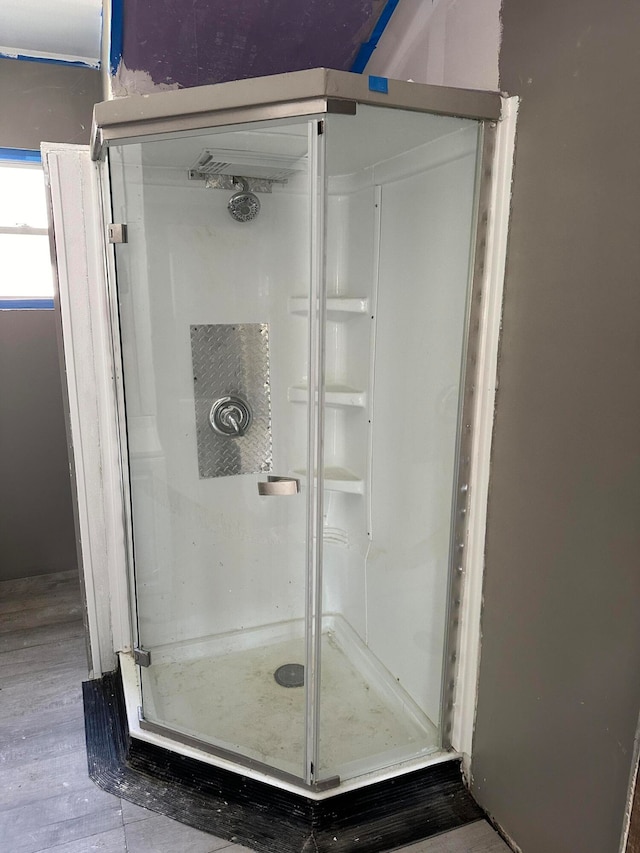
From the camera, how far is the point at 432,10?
1445 mm

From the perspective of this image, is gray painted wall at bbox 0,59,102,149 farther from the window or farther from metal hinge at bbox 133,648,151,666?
metal hinge at bbox 133,648,151,666

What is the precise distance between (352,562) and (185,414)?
28.3 inches

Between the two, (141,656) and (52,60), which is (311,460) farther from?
(52,60)

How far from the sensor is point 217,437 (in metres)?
1.95

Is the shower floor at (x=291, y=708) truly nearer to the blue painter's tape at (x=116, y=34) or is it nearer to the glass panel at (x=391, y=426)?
the glass panel at (x=391, y=426)

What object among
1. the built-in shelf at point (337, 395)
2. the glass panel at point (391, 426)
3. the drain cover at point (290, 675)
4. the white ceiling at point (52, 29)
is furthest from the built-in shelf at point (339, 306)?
the white ceiling at point (52, 29)

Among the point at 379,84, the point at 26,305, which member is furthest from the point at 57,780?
the point at 379,84

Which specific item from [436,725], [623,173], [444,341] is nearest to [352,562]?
[436,725]

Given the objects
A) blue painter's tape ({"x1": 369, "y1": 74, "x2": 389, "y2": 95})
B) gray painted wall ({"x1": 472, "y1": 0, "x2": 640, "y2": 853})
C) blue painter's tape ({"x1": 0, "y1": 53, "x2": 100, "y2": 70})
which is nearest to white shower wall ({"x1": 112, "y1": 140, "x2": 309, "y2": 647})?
Answer: blue painter's tape ({"x1": 369, "y1": 74, "x2": 389, "y2": 95})

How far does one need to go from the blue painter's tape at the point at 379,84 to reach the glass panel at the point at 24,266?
1729 mm

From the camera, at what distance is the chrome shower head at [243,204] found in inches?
69.0

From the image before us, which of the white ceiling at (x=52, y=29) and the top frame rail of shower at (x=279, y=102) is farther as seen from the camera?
the white ceiling at (x=52, y=29)

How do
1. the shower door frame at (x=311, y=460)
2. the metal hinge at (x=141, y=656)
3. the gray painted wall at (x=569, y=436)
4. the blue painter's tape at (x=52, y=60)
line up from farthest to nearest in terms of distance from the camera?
the blue painter's tape at (x=52, y=60) < the metal hinge at (x=141, y=656) < the shower door frame at (x=311, y=460) < the gray painted wall at (x=569, y=436)

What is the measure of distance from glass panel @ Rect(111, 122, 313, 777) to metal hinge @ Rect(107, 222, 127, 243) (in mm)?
23
